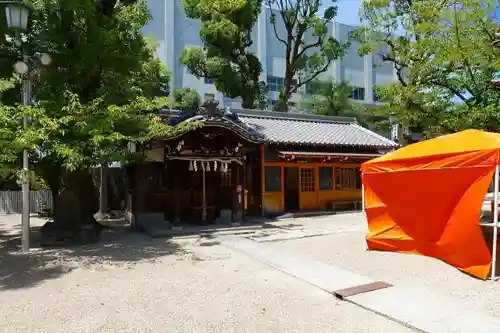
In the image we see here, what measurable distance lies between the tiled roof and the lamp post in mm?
8591

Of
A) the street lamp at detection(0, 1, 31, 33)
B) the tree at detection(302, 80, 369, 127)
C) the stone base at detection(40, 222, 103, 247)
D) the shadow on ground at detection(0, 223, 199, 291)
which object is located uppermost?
the tree at detection(302, 80, 369, 127)

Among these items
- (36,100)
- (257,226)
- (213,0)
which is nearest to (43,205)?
(36,100)

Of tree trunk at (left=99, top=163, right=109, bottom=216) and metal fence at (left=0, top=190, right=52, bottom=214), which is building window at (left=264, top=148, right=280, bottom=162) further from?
metal fence at (left=0, top=190, right=52, bottom=214)

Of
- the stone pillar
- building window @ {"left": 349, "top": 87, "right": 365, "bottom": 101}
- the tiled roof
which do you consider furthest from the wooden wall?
the stone pillar

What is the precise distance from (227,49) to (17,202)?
13799mm

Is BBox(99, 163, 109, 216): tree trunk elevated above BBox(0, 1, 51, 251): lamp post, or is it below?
below

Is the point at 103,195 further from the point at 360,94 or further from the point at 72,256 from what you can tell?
the point at 360,94

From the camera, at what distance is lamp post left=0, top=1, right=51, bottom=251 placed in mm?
9094

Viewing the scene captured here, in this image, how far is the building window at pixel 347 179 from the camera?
724 inches

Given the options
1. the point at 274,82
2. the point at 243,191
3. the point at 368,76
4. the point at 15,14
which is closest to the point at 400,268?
the point at 243,191

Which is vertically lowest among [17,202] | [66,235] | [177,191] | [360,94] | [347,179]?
[66,235]

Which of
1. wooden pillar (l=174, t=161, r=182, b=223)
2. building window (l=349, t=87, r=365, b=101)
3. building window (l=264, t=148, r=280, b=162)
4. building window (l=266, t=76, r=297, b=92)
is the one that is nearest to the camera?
wooden pillar (l=174, t=161, r=182, b=223)

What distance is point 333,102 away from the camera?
95.4ft

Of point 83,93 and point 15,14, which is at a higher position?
point 15,14
